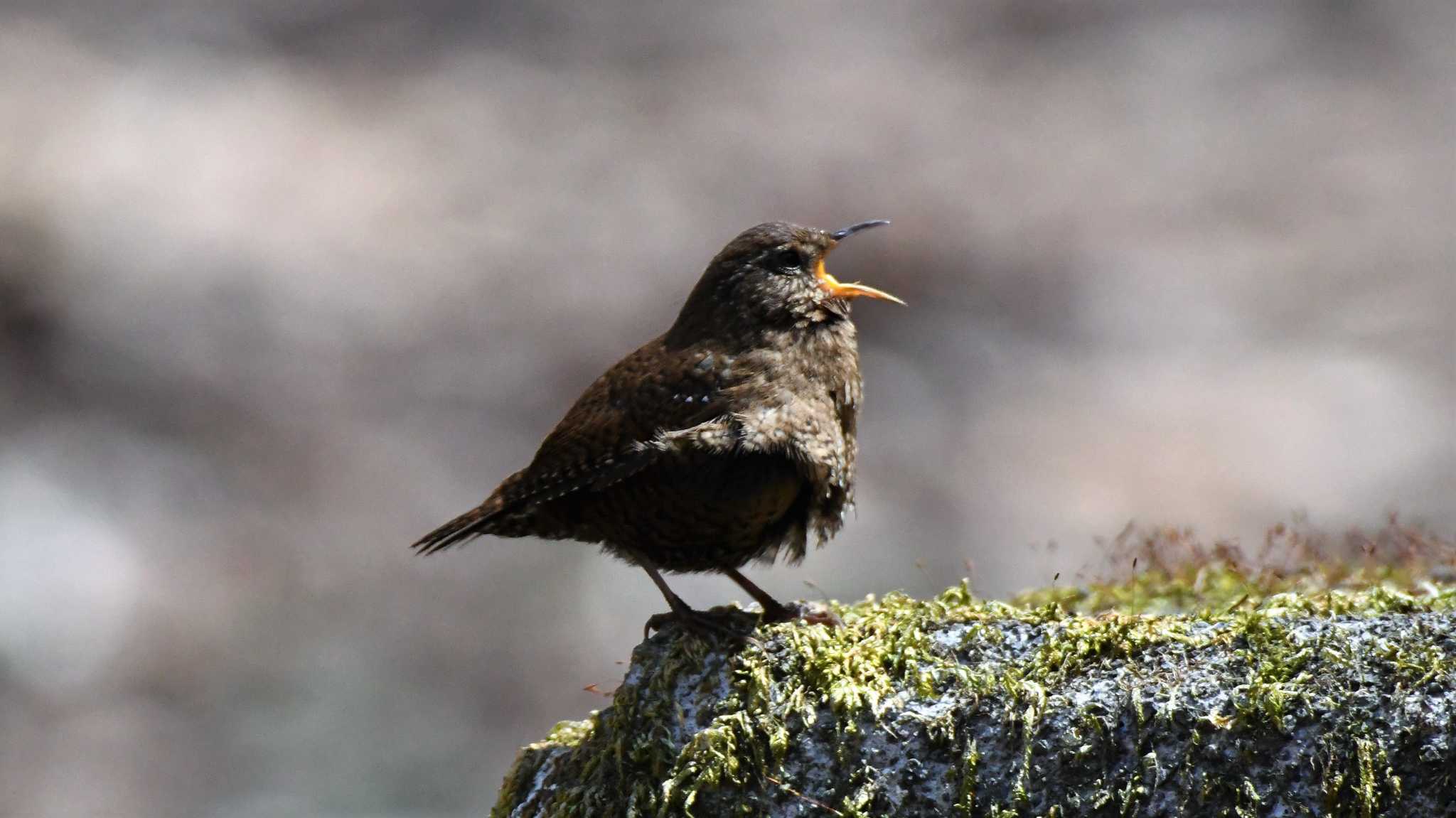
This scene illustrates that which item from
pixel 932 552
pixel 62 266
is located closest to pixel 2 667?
pixel 62 266

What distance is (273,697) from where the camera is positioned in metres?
9.08

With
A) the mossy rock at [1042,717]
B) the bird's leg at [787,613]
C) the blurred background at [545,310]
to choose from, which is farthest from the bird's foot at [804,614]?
the blurred background at [545,310]

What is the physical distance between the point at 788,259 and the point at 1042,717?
1.80 meters

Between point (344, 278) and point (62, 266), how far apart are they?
1.98 metres

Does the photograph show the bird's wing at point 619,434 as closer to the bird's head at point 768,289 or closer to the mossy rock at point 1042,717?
the bird's head at point 768,289

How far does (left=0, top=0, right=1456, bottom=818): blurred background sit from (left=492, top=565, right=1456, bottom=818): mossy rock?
514 cm

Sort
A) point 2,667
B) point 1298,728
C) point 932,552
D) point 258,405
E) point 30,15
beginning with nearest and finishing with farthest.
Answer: point 1298,728 < point 2,667 < point 932,552 < point 258,405 < point 30,15

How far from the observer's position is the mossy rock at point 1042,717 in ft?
9.96

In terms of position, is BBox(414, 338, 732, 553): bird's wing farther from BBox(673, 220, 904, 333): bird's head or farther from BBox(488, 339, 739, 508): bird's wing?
BBox(673, 220, 904, 333): bird's head

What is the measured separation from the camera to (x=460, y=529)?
4.32m

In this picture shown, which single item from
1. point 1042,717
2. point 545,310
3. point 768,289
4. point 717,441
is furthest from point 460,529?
point 545,310

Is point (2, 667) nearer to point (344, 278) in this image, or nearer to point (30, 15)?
point (344, 278)

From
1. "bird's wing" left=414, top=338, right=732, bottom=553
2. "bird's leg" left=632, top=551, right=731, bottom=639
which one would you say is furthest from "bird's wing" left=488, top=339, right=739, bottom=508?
"bird's leg" left=632, top=551, right=731, bottom=639

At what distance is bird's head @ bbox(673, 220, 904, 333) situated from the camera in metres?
4.43
